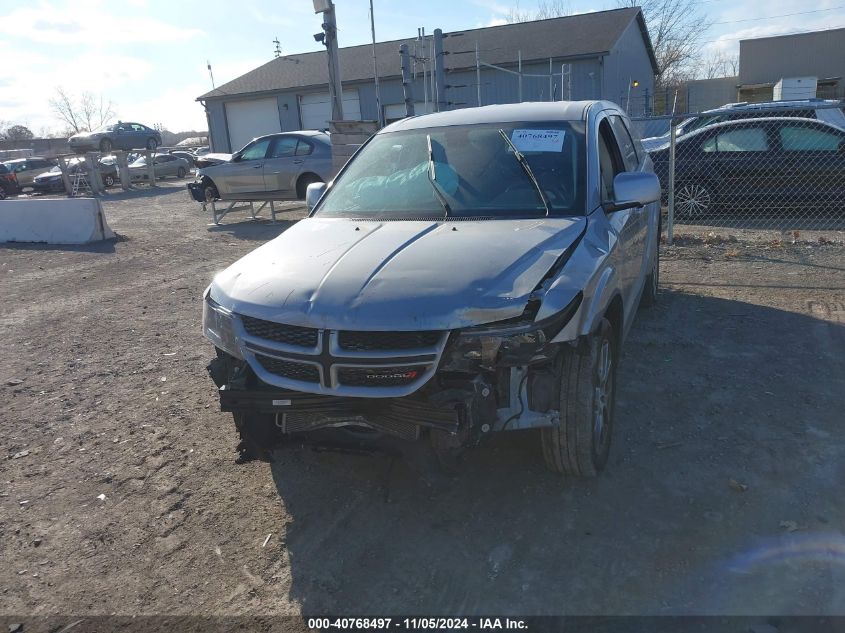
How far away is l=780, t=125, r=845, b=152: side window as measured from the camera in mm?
Answer: 10211

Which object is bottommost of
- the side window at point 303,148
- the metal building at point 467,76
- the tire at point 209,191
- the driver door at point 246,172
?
the tire at point 209,191

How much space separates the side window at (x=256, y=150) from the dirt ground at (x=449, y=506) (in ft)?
31.0

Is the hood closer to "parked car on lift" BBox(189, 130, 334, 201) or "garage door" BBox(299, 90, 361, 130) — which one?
"parked car on lift" BBox(189, 130, 334, 201)

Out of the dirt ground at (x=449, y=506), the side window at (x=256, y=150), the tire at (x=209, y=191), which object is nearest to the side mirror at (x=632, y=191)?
the dirt ground at (x=449, y=506)

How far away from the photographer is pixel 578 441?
3.22 meters

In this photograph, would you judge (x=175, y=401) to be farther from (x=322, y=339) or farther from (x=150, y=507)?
(x=322, y=339)

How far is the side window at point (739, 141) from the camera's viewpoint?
417 inches

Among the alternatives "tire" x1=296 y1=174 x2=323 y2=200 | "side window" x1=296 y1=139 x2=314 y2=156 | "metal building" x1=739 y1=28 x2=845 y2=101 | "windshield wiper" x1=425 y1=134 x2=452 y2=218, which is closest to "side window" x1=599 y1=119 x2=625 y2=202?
"windshield wiper" x1=425 y1=134 x2=452 y2=218

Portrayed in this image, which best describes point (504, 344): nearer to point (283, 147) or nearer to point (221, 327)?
point (221, 327)

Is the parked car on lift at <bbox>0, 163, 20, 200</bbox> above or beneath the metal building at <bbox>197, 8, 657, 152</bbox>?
beneath

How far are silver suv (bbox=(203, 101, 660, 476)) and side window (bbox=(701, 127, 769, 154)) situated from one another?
775cm

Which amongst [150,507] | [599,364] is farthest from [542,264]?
[150,507]

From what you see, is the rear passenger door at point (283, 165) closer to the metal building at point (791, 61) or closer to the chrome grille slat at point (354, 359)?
the chrome grille slat at point (354, 359)

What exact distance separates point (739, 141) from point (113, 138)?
32.3 m
